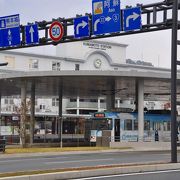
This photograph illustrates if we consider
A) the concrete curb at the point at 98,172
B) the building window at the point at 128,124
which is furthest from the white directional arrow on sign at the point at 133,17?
the building window at the point at 128,124

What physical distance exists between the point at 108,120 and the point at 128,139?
268 centimetres

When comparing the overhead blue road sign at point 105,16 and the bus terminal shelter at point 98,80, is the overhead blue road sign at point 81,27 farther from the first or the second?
the bus terminal shelter at point 98,80

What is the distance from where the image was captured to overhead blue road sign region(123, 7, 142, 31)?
25250 mm

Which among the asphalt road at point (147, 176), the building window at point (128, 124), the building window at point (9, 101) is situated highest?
the building window at point (9, 101)

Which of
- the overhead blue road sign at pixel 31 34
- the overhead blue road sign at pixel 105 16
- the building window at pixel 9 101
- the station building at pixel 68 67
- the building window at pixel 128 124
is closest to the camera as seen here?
the overhead blue road sign at pixel 105 16

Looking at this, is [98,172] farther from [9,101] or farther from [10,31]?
[9,101]

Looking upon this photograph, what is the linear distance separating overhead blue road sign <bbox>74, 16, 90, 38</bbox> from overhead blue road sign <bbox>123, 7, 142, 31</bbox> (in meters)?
2.46

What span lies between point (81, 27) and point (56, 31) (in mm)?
1598

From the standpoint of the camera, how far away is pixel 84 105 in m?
105

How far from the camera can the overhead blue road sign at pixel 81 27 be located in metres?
27.3

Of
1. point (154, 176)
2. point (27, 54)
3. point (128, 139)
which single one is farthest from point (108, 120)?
point (27, 54)

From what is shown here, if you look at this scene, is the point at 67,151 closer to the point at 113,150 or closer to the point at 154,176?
the point at 113,150

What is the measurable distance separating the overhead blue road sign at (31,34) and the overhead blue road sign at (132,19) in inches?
242

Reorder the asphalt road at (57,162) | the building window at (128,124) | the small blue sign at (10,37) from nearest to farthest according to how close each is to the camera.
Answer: the asphalt road at (57,162) → the small blue sign at (10,37) → the building window at (128,124)
